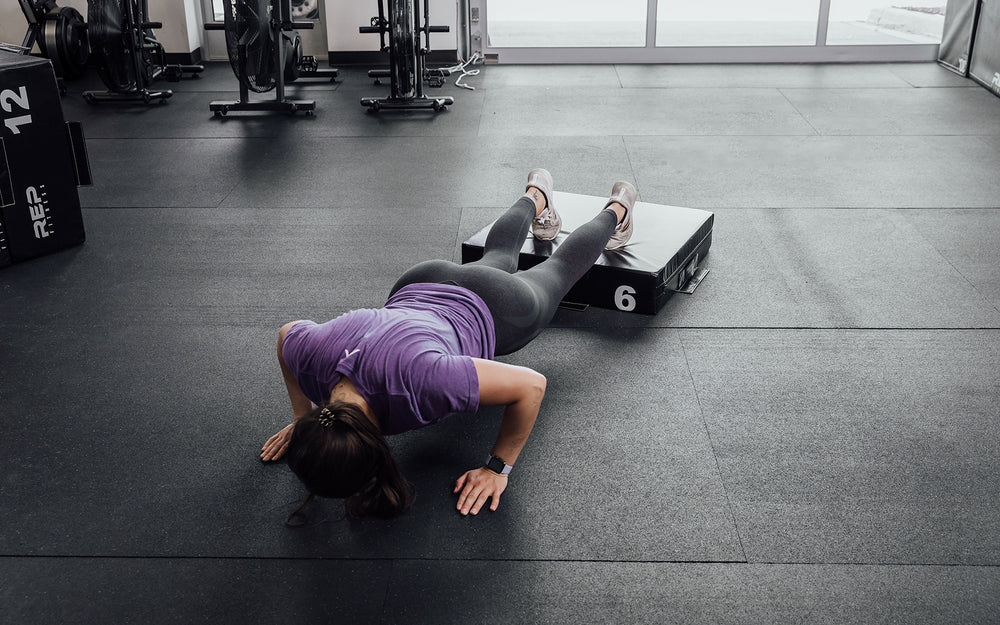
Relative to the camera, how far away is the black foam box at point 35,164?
334cm

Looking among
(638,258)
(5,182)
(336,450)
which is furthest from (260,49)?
(336,450)

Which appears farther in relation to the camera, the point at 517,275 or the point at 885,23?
the point at 885,23

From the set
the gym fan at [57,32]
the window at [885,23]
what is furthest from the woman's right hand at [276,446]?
the window at [885,23]

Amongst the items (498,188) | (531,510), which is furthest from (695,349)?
(498,188)

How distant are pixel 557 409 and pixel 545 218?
828 millimetres

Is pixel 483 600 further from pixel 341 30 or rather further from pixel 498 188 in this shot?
pixel 341 30

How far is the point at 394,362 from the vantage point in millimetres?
1854

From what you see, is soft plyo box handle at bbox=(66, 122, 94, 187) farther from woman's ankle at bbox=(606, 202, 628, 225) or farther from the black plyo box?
woman's ankle at bbox=(606, 202, 628, 225)

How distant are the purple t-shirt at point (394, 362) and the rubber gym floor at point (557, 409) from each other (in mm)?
356

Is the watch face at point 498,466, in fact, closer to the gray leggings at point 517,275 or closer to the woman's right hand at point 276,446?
the gray leggings at point 517,275

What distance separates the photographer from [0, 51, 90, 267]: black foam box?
3338 millimetres

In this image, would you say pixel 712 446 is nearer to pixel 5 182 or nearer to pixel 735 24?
pixel 5 182

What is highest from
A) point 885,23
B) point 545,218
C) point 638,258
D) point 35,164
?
point 885,23

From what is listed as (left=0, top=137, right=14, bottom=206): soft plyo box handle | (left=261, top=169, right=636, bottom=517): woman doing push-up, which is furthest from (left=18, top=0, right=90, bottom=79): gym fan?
(left=261, top=169, right=636, bottom=517): woman doing push-up
